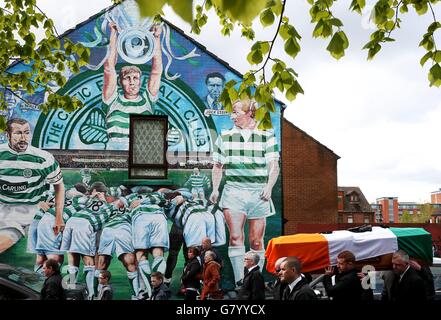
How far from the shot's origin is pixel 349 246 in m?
11.7

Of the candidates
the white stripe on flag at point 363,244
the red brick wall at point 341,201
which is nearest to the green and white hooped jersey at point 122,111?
the white stripe on flag at point 363,244

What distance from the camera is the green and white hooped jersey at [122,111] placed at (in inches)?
723

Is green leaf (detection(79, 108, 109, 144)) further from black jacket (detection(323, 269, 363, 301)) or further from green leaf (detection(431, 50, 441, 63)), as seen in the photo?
green leaf (detection(431, 50, 441, 63))

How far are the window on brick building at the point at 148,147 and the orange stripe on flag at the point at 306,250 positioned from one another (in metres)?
7.18

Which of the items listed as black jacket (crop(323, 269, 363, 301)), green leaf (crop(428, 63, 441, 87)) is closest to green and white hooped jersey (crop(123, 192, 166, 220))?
black jacket (crop(323, 269, 363, 301))

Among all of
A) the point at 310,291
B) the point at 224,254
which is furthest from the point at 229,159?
the point at 310,291

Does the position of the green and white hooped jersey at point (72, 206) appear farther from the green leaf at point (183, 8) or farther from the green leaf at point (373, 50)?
the green leaf at point (183, 8)

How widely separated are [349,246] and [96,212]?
8668mm

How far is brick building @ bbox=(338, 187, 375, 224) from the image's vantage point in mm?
69125

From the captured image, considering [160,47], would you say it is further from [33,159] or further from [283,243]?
[283,243]

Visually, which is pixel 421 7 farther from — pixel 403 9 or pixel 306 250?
pixel 306 250

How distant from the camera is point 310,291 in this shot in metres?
6.97

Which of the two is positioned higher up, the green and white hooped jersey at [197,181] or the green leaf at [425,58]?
the green leaf at [425,58]
